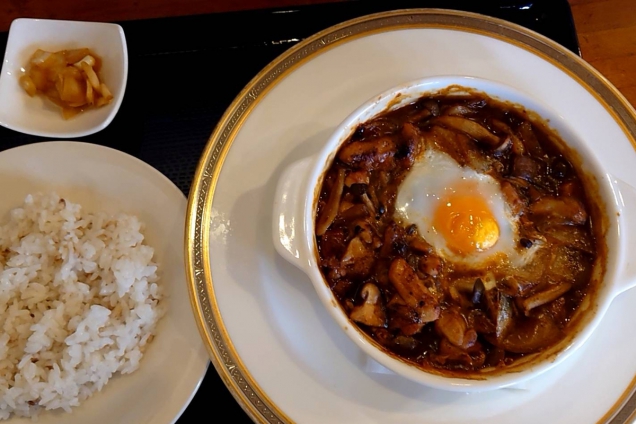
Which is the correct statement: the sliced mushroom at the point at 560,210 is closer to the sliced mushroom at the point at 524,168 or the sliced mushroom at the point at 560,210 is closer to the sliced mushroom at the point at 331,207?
the sliced mushroom at the point at 524,168

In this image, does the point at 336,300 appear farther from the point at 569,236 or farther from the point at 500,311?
the point at 569,236

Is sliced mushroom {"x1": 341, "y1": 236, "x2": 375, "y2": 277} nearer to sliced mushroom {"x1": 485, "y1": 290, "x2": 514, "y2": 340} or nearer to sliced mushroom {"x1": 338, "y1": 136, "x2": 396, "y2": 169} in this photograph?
sliced mushroom {"x1": 338, "y1": 136, "x2": 396, "y2": 169}

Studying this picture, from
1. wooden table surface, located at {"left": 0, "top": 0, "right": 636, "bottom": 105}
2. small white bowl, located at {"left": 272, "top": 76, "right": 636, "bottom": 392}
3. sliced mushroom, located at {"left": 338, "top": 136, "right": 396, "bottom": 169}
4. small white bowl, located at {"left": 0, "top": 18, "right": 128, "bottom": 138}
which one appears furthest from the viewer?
wooden table surface, located at {"left": 0, "top": 0, "right": 636, "bottom": 105}

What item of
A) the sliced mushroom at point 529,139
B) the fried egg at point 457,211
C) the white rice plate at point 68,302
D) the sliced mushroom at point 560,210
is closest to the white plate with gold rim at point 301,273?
the sliced mushroom at point 529,139

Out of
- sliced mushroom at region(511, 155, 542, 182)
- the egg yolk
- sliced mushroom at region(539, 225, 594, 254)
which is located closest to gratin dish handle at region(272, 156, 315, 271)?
the egg yolk

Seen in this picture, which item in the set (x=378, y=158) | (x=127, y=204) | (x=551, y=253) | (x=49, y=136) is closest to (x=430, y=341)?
(x=551, y=253)

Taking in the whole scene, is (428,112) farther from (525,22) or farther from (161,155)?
(161,155)

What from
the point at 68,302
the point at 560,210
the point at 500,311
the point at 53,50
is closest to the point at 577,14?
the point at 560,210
